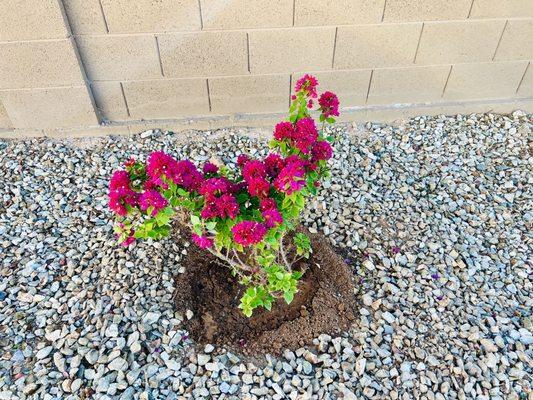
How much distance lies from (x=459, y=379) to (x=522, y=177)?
134cm

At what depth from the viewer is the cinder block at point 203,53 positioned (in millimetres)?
2336

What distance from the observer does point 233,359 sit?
159cm

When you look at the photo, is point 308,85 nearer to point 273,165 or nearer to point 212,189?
point 273,165

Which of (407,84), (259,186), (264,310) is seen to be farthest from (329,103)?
(407,84)

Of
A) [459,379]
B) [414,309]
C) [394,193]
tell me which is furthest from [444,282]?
[394,193]

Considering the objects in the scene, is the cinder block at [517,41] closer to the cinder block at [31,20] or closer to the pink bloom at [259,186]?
the pink bloom at [259,186]

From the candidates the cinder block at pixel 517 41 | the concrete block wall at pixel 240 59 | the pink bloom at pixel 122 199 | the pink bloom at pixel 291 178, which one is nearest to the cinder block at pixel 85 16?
the concrete block wall at pixel 240 59

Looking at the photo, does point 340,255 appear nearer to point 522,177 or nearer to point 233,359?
point 233,359

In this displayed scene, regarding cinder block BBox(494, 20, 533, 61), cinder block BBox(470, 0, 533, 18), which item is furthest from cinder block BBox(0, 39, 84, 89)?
cinder block BBox(494, 20, 533, 61)

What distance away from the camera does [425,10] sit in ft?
7.73

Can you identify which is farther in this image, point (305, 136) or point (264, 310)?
point (264, 310)

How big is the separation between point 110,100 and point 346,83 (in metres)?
1.40

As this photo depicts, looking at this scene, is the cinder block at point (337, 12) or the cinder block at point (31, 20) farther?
the cinder block at point (337, 12)

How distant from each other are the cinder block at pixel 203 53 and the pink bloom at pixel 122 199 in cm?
133
